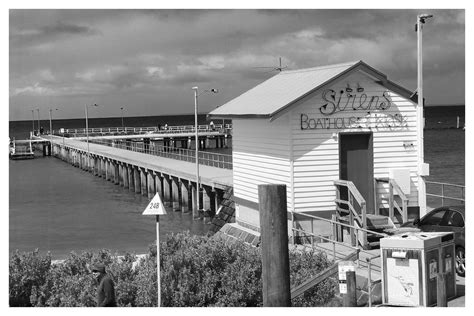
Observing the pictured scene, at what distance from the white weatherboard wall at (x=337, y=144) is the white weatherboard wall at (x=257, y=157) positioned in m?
0.35

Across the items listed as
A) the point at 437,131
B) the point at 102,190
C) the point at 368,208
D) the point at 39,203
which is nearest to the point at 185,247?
the point at 368,208

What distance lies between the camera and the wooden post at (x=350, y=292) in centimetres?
1121

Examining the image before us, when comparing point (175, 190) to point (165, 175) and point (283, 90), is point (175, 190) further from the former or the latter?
point (283, 90)

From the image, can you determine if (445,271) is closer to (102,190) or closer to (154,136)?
(102,190)

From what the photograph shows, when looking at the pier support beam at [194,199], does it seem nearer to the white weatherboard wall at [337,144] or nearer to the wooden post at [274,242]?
the white weatherboard wall at [337,144]

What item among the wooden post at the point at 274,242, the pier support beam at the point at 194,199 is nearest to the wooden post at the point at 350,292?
the wooden post at the point at 274,242

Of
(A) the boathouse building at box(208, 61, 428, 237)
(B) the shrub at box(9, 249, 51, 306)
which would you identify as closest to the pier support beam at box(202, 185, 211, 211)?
(A) the boathouse building at box(208, 61, 428, 237)

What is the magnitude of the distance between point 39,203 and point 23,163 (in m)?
46.1

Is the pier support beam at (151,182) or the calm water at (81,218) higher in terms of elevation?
the pier support beam at (151,182)

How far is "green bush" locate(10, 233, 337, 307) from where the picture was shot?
12.6 m

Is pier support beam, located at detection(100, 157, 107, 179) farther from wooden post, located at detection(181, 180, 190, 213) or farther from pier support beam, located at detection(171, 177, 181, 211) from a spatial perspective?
wooden post, located at detection(181, 180, 190, 213)

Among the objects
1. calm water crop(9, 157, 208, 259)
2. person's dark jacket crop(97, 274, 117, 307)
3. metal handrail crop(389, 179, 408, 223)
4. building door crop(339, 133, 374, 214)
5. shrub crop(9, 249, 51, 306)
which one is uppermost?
building door crop(339, 133, 374, 214)

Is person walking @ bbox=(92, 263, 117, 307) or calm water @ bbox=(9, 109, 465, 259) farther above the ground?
person walking @ bbox=(92, 263, 117, 307)

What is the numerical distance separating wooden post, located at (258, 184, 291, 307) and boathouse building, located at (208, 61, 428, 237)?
10.4 m
